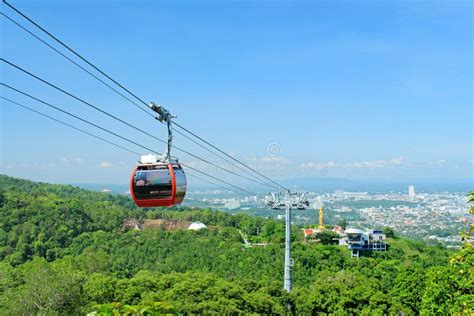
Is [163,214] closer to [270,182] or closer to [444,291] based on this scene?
[270,182]

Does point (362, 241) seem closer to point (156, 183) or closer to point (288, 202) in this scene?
point (288, 202)

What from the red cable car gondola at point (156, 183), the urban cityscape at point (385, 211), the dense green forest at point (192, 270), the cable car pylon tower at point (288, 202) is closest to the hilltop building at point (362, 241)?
the dense green forest at point (192, 270)

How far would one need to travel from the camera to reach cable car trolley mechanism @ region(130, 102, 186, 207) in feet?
23.1

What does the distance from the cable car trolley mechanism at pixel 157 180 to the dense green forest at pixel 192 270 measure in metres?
1.84

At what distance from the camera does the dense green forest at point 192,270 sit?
16344 millimetres

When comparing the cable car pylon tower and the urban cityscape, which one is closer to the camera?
the cable car pylon tower

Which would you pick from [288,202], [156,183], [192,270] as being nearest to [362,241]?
[192,270]

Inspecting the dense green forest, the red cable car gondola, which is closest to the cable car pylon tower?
the dense green forest

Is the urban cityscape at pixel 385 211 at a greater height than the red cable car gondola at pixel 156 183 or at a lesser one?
lesser

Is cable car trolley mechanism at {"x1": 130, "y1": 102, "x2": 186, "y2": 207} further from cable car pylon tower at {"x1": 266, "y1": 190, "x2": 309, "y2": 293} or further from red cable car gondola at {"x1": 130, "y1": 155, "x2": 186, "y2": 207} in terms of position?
cable car pylon tower at {"x1": 266, "y1": 190, "x2": 309, "y2": 293}

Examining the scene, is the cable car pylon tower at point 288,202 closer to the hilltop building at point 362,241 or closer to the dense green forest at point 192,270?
the dense green forest at point 192,270

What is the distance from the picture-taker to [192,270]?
28.8 m

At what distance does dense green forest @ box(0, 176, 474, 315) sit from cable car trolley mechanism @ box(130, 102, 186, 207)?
184cm

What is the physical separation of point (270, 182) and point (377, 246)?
1984 centimetres
